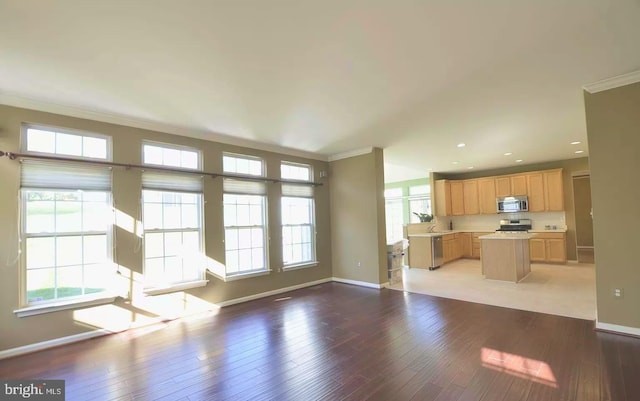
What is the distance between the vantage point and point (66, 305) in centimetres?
345

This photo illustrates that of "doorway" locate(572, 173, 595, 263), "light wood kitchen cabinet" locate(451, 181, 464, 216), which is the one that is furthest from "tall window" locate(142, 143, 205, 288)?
"doorway" locate(572, 173, 595, 263)

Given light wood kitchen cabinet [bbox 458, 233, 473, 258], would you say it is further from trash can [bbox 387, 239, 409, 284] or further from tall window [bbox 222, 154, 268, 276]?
tall window [bbox 222, 154, 268, 276]

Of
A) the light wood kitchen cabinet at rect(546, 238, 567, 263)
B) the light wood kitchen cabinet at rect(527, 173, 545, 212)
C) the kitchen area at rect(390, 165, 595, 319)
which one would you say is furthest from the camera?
the light wood kitchen cabinet at rect(527, 173, 545, 212)

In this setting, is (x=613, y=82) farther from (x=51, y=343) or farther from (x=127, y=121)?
(x=51, y=343)

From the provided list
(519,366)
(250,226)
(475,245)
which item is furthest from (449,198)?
(519,366)

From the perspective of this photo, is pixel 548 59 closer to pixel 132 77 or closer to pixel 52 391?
pixel 132 77

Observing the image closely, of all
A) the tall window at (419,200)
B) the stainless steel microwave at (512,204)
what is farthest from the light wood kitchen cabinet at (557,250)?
the tall window at (419,200)

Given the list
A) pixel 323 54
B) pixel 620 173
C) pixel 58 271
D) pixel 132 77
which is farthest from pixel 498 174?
pixel 58 271

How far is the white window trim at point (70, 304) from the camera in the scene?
3.23 m

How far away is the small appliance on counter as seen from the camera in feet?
26.9

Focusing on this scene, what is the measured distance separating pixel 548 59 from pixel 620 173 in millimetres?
1647

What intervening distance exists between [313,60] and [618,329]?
14.5ft

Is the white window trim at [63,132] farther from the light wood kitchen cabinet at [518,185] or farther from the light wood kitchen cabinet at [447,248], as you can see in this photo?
the light wood kitchen cabinet at [518,185]

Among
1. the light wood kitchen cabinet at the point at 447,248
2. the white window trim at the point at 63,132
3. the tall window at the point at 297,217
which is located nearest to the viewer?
the white window trim at the point at 63,132
